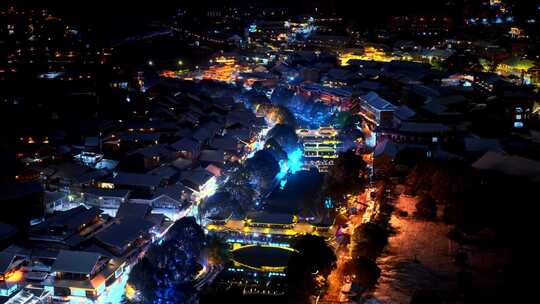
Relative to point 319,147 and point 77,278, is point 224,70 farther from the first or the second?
point 77,278

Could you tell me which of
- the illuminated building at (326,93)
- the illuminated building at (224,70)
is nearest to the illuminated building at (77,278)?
the illuminated building at (326,93)

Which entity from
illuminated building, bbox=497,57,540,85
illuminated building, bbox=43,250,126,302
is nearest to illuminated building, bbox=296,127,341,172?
illuminated building, bbox=43,250,126,302

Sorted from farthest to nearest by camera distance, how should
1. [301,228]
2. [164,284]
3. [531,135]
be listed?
1. [531,135]
2. [301,228]
3. [164,284]

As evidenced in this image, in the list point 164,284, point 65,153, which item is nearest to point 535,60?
point 65,153

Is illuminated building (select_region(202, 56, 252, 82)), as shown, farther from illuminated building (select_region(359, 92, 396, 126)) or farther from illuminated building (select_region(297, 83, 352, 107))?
illuminated building (select_region(359, 92, 396, 126))

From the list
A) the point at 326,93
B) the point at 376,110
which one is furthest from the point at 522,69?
the point at 376,110

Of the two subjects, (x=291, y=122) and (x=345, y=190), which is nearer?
(x=345, y=190)

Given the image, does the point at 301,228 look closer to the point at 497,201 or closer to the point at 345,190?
the point at 345,190

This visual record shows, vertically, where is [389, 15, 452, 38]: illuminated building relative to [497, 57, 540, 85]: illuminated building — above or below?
above

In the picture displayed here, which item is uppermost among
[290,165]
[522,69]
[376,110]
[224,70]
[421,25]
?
[421,25]
